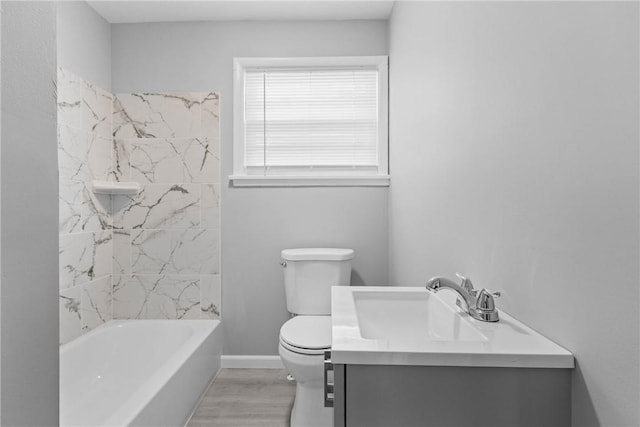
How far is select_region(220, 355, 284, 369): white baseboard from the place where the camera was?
2527mm

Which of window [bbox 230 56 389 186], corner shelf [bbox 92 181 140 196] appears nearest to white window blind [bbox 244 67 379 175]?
window [bbox 230 56 389 186]

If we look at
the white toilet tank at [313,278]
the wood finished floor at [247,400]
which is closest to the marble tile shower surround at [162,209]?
the wood finished floor at [247,400]

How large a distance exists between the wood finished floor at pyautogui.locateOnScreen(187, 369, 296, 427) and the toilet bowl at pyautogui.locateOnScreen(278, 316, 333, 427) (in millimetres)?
159

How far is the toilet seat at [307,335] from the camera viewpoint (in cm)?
172

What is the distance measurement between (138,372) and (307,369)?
3.95ft

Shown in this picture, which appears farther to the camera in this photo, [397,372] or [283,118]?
[283,118]

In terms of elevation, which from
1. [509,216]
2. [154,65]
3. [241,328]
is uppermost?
[154,65]

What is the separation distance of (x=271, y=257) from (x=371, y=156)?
0.98 m

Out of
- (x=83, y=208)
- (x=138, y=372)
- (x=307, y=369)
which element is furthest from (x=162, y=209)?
(x=307, y=369)

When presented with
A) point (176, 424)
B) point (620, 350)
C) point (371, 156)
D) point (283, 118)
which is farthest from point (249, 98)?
point (620, 350)

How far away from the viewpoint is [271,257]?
2.52 metres

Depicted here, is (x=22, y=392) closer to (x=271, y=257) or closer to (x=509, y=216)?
(x=509, y=216)

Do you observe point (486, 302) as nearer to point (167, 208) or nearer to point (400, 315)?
point (400, 315)

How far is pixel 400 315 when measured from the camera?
1288mm
